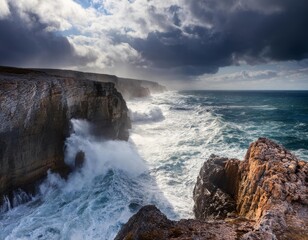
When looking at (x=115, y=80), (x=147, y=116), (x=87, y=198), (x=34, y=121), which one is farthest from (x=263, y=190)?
(x=115, y=80)

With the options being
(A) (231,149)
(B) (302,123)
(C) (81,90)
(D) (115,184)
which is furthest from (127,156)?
(B) (302,123)

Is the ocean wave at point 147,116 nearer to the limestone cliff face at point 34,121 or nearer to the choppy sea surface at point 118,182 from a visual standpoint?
the choppy sea surface at point 118,182

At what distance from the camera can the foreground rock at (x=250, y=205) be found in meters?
6.10

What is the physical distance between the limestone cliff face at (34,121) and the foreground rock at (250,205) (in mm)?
9463

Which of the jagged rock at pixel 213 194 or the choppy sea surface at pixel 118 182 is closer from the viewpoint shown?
the jagged rock at pixel 213 194

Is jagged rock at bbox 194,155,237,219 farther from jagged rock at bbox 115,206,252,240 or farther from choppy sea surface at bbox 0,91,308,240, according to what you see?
jagged rock at bbox 115,206,252,240

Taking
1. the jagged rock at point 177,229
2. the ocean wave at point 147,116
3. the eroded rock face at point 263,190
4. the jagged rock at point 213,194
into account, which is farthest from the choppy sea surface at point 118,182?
the ocean wave at point 147,116

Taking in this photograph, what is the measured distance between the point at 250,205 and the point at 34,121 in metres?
12.7

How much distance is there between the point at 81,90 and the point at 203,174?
1238 centimetres

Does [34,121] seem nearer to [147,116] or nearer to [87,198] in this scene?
[87,198]

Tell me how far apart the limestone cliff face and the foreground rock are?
31.0ft

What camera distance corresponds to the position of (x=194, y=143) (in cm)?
2523


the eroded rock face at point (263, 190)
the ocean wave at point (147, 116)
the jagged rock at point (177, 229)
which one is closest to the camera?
the jagged rock at point (177, 229)

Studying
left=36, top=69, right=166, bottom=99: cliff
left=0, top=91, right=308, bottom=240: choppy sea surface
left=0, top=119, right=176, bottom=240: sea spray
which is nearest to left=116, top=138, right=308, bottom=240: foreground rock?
left=0, top=91, right=308, bottom=240: choppy sea surface
